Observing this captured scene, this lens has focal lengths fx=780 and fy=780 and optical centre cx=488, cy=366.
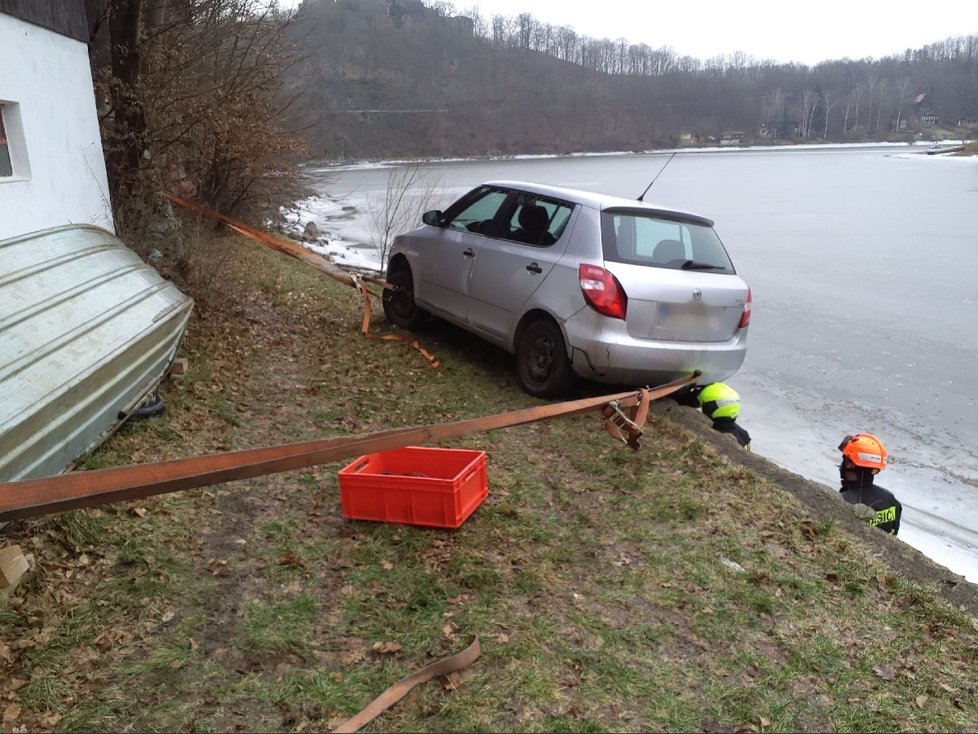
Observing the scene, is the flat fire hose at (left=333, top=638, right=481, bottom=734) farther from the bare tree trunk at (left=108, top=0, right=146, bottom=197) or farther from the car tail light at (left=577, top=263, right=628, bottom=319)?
the bare tree trunk at (left=108, top=0, right=146, bottom=197)

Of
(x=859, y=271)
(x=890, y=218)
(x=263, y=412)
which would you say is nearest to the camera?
(x=263, y=412)

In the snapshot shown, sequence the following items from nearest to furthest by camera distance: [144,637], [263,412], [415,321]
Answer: [144,637] < [263,412] < [415,321]

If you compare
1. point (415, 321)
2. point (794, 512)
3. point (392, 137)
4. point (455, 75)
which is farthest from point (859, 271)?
point (455, 75)

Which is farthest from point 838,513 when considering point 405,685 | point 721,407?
point 405,685

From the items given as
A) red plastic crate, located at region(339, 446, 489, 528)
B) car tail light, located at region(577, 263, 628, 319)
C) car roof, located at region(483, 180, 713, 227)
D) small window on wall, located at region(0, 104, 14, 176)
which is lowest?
red plastic crate, located at region(339, 446, 489, 528)

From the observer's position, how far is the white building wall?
20.2ft

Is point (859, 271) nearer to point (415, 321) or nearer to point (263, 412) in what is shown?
point (415, 321)

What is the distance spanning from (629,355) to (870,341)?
8.79 metres

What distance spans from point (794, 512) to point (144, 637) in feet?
12.3

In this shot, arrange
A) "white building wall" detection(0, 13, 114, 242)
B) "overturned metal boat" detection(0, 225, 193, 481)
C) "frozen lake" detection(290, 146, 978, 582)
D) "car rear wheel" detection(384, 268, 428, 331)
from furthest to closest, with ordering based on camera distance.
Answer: "car rear wheel" detection(384, 268, 428, 331) → "frozen lake" detection(290, 146, 978, 582) → "white building wall" detection(0, 13, 114, 242) → "overturned metal boat" detection(0, 225, 193, 481)

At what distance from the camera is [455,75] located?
136375mm

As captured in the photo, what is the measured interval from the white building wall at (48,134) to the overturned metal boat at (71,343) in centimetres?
81

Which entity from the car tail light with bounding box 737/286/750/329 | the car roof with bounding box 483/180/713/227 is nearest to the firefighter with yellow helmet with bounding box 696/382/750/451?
the car tail light with bounding box 737/286/750/329

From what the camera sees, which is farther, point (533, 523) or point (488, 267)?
point (488, 267)
